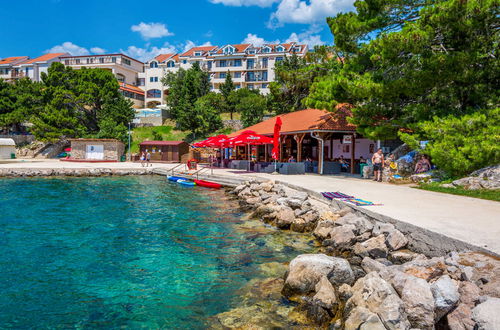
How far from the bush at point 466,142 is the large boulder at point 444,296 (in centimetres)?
978

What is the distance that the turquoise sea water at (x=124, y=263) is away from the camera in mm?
6164

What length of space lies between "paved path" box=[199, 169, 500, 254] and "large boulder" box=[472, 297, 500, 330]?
1867 millimetres

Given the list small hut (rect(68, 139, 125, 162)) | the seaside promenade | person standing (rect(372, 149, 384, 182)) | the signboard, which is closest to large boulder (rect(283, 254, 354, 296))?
the seaside promenade

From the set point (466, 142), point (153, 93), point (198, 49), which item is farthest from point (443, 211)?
point (198, 49)

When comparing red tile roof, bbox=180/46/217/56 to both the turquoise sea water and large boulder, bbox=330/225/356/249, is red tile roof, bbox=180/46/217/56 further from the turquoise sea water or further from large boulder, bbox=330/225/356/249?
large boulder, bbox=330/225/356/249

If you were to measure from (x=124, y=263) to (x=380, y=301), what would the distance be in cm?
633

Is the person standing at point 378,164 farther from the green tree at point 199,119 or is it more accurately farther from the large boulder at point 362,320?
the green tree at point 199,119

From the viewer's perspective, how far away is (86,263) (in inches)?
339

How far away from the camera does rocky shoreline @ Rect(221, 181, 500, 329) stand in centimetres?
472

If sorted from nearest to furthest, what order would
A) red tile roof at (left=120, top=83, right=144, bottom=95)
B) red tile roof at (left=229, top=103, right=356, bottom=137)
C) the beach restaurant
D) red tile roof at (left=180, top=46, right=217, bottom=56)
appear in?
red tile roof at (left=229, top=103, right=356, bottom=137) → the beach restaurant → red tile roof at (left=120, top=83, right=144, bottom=95) → red tile roof at (left=180, top=46, right=217, bottom=56)

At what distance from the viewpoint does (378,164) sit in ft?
56.4

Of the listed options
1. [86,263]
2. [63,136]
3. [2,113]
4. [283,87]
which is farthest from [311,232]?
[2,113]

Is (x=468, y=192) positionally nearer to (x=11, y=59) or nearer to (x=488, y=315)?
(x=488, y=315)

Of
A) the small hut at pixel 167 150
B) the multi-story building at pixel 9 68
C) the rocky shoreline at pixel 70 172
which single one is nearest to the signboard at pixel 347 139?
the rocky shoreline at pixel 70 172
